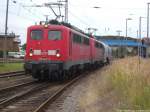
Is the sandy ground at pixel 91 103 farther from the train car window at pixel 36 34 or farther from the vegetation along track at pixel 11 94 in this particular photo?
the train car window at pixel 36 34

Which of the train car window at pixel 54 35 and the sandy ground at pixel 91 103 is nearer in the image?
the sandy ground at pixel 91 103

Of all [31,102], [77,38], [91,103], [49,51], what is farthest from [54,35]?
[91,103]

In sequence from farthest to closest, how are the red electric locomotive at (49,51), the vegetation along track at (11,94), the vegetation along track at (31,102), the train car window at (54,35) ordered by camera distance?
the train car window at (54,35)
the red electric locomotive at (49,51)
the vegetation along track at (11,94)
the vegetation along track at (31,102)

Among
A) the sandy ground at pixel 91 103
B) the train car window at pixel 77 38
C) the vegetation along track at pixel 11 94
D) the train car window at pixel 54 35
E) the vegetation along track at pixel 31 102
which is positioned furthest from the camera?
the train car window at pixel 77 38

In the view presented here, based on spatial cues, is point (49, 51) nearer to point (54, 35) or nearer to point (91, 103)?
point (54, 35)

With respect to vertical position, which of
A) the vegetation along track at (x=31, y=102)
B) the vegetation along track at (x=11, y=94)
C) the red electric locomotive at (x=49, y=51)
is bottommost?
the vegetation along track at (x=31, y=102)

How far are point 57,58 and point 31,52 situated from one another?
1.62 meters

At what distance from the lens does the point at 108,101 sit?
13273mm

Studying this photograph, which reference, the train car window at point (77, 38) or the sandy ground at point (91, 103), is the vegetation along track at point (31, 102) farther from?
the train car window at point (77, 38)

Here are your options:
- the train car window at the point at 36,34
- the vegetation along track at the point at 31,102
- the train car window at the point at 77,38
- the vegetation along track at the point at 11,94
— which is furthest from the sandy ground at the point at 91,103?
the train car window at the point at 77,38

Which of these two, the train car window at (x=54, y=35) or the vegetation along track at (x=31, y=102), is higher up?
the train car window at (x=54, y=35)

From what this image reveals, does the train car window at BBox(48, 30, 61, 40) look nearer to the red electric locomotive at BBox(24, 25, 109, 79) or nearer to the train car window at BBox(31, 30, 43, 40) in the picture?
the red electric locomotive at BBox(24, 25, 109, 79)

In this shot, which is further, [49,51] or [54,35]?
[54,35]

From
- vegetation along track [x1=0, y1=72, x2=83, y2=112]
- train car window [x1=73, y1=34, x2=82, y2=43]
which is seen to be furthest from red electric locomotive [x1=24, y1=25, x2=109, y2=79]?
vegetation along track [x1=0, y1=72, x2=83, y2=112]
